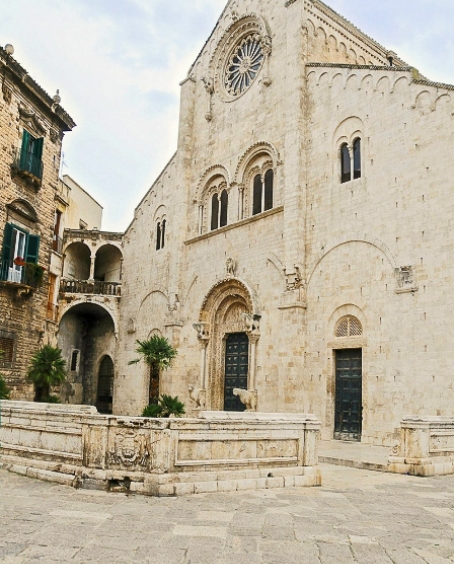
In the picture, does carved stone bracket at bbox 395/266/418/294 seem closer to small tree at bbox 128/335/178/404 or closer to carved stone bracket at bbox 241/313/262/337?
carved stone bracket at bbox 241/313/262/337

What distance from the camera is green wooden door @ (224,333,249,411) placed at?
20031 mm

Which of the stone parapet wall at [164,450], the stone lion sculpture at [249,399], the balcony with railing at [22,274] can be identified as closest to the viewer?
the stone parapet wall at [164,450]

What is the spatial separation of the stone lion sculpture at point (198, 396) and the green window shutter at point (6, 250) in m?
7.47

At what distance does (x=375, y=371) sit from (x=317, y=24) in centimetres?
1260

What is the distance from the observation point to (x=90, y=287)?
25.8 meters

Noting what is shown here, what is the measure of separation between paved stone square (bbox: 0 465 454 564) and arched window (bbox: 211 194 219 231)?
15232 millimetres

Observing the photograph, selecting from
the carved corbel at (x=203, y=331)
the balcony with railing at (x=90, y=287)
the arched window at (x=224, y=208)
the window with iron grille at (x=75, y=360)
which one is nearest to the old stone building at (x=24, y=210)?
the balcony with railing at (x=90, y=287)

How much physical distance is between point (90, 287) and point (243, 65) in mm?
11831

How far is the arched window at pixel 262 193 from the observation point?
65.7ft

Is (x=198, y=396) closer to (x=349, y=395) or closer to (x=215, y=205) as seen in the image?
(x=349, y=395)

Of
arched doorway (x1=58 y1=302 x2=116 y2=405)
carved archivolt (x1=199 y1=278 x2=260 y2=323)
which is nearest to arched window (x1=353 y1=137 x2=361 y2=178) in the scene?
carved archivolt (x1=199 y1=278 x2=260 y2=323)

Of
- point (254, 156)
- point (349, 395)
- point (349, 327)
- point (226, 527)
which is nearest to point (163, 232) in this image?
point (254, 156)

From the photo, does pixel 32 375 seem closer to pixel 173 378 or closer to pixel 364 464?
pixel 173 378

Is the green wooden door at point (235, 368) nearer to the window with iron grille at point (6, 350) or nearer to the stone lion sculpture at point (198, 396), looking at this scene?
the stone lion sculpture at point (198, 396)
